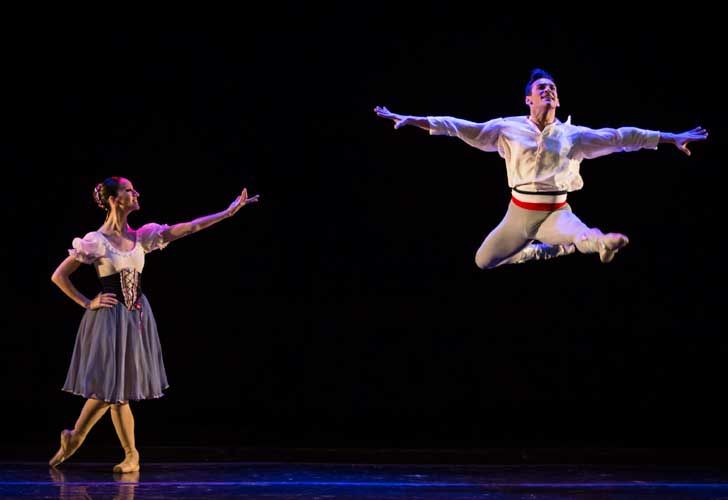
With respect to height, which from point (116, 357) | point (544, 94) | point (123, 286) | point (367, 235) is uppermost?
point (544, 94)

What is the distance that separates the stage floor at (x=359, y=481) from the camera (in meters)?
3.94

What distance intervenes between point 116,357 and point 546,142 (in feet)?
7.07

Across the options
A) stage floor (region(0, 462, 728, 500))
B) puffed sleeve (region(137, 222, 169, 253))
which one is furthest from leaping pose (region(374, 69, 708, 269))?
puffed sleeve (region(137, 222, 169, 253))

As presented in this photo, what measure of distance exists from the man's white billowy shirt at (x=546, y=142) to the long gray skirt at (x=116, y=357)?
5.35 feet

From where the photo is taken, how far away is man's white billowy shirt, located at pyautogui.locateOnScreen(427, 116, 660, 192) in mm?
4309

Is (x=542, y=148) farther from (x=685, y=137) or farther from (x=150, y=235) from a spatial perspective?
(x=150, y=235)

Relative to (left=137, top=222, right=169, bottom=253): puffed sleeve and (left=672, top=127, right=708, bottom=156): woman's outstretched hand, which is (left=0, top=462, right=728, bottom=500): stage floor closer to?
(left=137, top=222, right=169, bottom=253): puffed sleeve

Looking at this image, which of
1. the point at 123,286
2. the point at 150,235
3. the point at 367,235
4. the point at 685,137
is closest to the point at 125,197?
the point at 150,235

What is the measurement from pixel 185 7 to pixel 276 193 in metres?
1.16

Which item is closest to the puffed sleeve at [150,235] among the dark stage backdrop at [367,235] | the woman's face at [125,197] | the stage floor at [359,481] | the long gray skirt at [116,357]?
the woman's face at [125,197]

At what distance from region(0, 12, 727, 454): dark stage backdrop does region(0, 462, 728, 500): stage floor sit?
0.64 m

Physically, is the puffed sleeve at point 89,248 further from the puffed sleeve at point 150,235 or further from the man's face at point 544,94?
the man's face at point 544,94

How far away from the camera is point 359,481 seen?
4340 mm

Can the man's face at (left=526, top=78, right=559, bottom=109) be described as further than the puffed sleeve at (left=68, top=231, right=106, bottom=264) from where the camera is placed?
No
